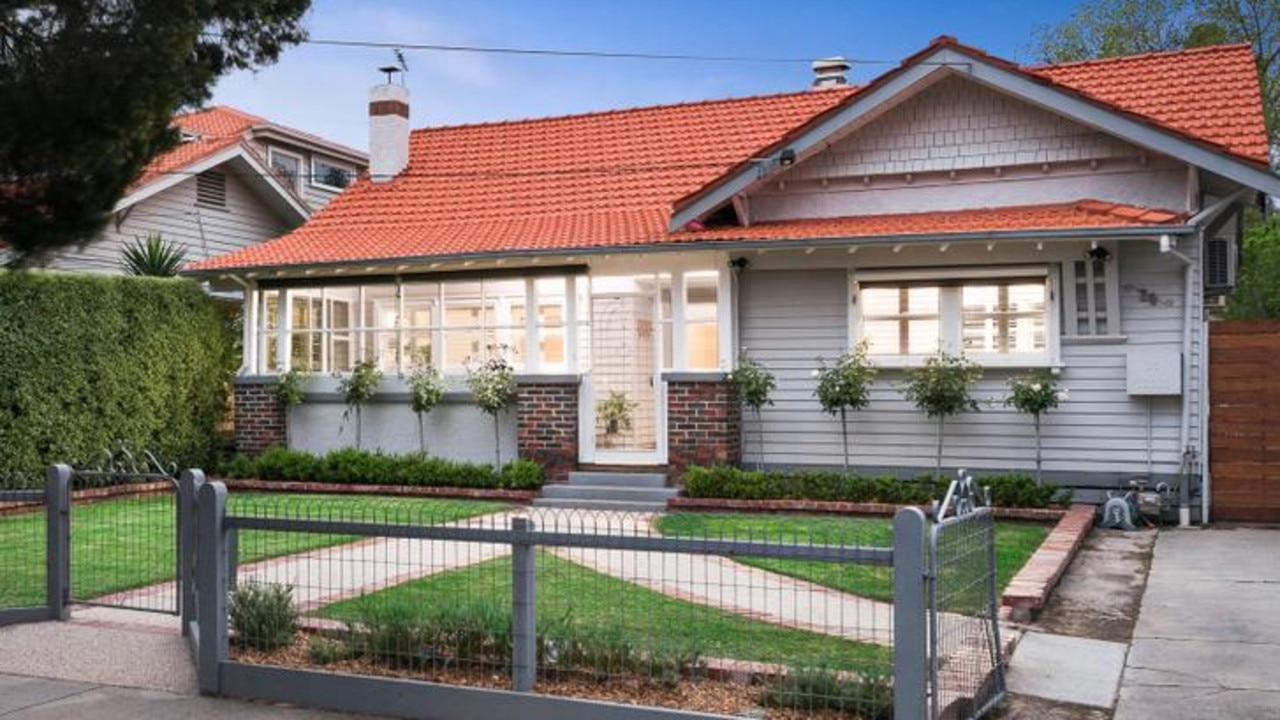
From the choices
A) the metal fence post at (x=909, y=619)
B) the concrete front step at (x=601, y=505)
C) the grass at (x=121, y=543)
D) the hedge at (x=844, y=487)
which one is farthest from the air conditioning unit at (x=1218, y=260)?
the metal fence post at (x=909, y=619)

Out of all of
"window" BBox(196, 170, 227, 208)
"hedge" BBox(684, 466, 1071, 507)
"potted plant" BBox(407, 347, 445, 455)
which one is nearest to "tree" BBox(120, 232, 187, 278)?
"window" BBox(196, 170, 227, 208)

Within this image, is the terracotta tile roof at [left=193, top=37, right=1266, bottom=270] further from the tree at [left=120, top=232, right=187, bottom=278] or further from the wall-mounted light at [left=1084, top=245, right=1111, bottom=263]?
the tree at [left=120, top=232, right=187, bottom=278]

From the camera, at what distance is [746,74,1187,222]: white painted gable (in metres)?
14.0

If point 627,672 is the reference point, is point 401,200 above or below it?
above

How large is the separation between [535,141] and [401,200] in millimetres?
2483

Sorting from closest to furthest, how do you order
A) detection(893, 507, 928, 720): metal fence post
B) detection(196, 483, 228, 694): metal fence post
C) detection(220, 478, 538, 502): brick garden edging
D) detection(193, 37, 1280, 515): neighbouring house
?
detection(893, 507, 928, 720): metal fence post, detection(196, 483, 228, 694): metal fence post, detection(193, 37, 1280, 515): neighbouring house, detection(220, 478, 538, 502): brick garden edging

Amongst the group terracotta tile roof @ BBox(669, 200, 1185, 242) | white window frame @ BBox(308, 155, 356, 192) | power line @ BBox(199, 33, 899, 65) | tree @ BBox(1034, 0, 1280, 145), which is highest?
tree @ BBox(1034, 0, 1280, 145)

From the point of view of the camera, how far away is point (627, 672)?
19.1ft

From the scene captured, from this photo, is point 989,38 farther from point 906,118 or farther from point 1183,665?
point 1183,665

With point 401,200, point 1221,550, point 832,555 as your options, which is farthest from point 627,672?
point 401,200

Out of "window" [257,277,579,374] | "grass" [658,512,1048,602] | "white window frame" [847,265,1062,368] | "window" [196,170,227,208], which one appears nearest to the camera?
"grass" [658,512,1048,602]

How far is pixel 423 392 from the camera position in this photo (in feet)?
52.3

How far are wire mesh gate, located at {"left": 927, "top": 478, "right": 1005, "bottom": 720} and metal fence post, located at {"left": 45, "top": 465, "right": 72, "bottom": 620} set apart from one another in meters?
5.59

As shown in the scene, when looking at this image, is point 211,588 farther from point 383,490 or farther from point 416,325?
point 416,325
